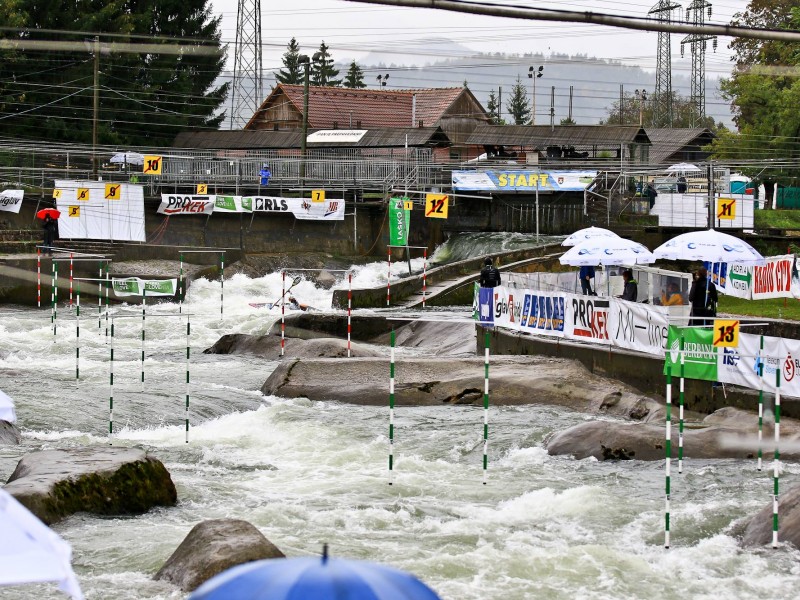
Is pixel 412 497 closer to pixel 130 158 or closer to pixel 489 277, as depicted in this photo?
pixel 489 277

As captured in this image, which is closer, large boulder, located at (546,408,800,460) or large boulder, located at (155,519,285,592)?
large boulder, located at (155,519,285,592)

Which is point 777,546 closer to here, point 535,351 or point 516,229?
point 535,351

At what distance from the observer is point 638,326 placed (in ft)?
69.7

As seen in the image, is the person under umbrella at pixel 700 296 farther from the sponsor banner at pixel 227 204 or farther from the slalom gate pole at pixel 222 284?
the sponsor banner at pixel 227 204

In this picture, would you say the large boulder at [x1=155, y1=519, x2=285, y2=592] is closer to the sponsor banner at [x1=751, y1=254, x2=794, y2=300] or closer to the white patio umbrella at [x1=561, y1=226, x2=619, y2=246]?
the white patio umbrella at [x1=561, y1=226, x2=619, y2=246]

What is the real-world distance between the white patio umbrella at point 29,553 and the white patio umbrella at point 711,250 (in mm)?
20582

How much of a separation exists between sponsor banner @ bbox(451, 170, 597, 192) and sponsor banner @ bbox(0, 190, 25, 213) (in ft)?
58.6

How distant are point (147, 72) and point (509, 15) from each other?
64.2 m

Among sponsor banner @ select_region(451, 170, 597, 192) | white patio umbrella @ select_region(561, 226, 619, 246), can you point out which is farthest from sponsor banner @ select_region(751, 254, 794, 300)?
sponsor banner @ select_region(451, 170, 597, 192)

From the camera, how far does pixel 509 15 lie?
9.07 metres

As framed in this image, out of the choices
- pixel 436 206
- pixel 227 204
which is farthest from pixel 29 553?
pixel 227 204

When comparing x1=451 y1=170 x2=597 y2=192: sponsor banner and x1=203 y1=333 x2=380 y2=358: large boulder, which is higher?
x1=451 y1=170 x2=597 y2=192: sponsor banner

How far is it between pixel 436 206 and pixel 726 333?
89.3 ft

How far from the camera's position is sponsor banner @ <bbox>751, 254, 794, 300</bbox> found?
2642 cm
